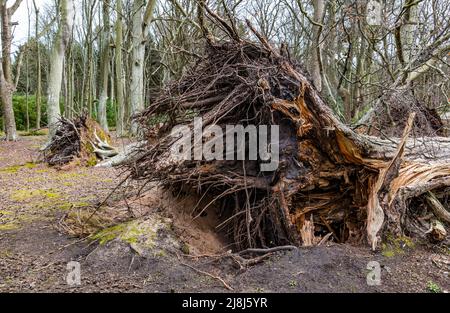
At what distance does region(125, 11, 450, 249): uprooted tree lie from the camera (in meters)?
4.18

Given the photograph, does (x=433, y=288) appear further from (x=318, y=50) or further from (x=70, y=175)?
(x=70, y=175)

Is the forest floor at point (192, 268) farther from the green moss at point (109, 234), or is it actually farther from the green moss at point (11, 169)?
the green moss at point (11, 169)

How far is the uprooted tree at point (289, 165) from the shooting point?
4180mm

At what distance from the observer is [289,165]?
4.36 metres

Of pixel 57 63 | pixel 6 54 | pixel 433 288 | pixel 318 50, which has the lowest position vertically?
pixel 433 288

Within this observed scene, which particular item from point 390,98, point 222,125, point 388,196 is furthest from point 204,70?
point 390,98

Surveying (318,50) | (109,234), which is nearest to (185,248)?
(109,234)

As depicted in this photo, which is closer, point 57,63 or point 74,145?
point 74,145

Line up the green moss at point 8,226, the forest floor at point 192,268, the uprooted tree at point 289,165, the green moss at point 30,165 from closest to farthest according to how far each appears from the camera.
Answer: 1. the forest floor at point 192,268
2. the uprooted tree at point 289,165
3. the green moss at point 8,226
4. the green moss at point 30,165

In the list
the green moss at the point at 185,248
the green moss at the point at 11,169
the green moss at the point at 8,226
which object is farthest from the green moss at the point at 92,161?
the green moss at the point at 185,248

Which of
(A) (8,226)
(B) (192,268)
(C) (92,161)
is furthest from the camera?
(C) (92,161)

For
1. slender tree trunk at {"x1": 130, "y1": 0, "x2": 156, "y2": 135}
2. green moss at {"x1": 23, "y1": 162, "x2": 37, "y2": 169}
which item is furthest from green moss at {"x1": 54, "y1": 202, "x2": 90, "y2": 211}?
slender tree trunk at {"x1": 130, "y1": 0, "x2": 156, "y2": 135}

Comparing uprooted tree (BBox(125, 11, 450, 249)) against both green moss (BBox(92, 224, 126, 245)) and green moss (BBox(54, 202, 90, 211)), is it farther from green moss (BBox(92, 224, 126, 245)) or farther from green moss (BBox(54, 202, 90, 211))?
green moss (BBox(54, 202, 90, 211))

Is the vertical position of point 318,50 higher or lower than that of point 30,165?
higher
